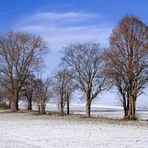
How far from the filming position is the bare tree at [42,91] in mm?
71787

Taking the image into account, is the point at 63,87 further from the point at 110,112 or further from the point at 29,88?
the point at 110,112

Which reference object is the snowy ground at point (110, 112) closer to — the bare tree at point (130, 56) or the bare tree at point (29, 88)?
the bare tree at point (130, 56)

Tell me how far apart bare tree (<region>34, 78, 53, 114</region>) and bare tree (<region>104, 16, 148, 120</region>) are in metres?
29.0

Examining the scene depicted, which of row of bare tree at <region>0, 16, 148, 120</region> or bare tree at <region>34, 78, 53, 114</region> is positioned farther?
bare tree at <region>34, 78, 53, 114</region>

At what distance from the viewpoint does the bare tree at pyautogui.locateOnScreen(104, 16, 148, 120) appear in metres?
41.0

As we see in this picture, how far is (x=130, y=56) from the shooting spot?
41625 mm

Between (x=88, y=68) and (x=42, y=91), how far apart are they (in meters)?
21.1

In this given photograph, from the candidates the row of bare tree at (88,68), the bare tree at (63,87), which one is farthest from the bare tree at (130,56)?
the bare tree at (63,87)

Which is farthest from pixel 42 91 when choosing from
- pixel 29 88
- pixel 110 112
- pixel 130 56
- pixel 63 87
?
pixel 130 56

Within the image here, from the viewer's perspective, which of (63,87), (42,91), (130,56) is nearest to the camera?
(130,56)

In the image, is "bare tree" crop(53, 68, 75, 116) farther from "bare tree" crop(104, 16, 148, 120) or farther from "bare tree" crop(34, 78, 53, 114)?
"bare tree" crop(104, 16, 148, 120)

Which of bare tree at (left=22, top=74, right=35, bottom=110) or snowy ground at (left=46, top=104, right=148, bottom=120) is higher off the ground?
bare tree at (left=22, top=74, right=35, bottom=110)

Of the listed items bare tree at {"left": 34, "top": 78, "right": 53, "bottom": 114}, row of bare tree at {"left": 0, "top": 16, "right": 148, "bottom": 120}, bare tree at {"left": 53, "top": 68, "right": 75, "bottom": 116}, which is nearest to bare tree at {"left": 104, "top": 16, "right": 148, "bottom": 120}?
row of bare tree at {"left": 0, "top": 16, "right": 148, "bottom": 120}

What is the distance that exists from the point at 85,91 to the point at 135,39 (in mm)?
14442
